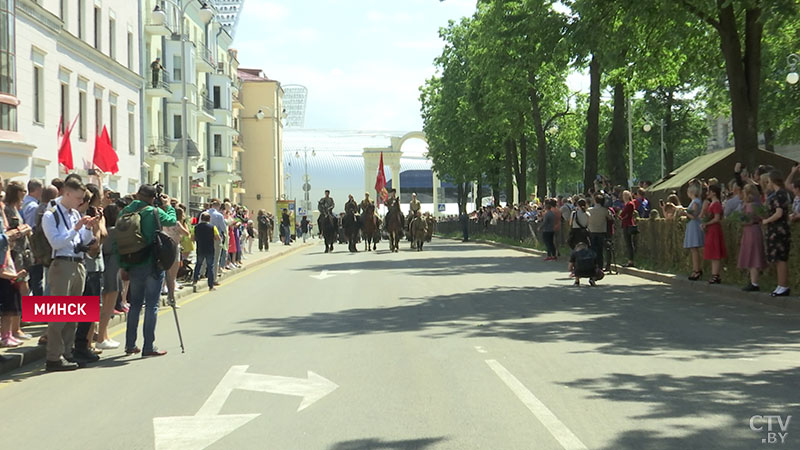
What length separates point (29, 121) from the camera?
29766 mm

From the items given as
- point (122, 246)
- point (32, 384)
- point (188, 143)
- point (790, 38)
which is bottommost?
point (32, 384)

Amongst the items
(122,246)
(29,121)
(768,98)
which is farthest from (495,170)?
(122,246)

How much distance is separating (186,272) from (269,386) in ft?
44.8

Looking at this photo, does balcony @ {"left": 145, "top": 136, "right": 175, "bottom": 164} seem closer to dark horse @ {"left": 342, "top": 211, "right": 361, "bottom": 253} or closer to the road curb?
dark horse @ {"left": 342, "top": 211, "right": 361, "bottom": 253}

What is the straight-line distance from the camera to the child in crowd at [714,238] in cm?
1816

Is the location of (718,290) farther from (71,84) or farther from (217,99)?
(217,99)

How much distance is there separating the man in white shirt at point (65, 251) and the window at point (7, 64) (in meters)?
18.0

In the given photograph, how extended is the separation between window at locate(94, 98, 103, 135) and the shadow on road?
33.3 meters

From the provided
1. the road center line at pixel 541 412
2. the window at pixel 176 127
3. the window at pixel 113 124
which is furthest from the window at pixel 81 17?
the road center line at pixel 541 412

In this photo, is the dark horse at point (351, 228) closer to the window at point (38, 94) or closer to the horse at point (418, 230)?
the horse at point (418, 230)

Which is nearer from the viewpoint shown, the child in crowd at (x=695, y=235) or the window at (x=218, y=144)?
the child in crowd at (x=695, y=235)

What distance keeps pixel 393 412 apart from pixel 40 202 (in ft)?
24.6

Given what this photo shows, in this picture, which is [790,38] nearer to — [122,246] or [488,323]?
[488,323]

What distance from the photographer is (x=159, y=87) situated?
172 ft
